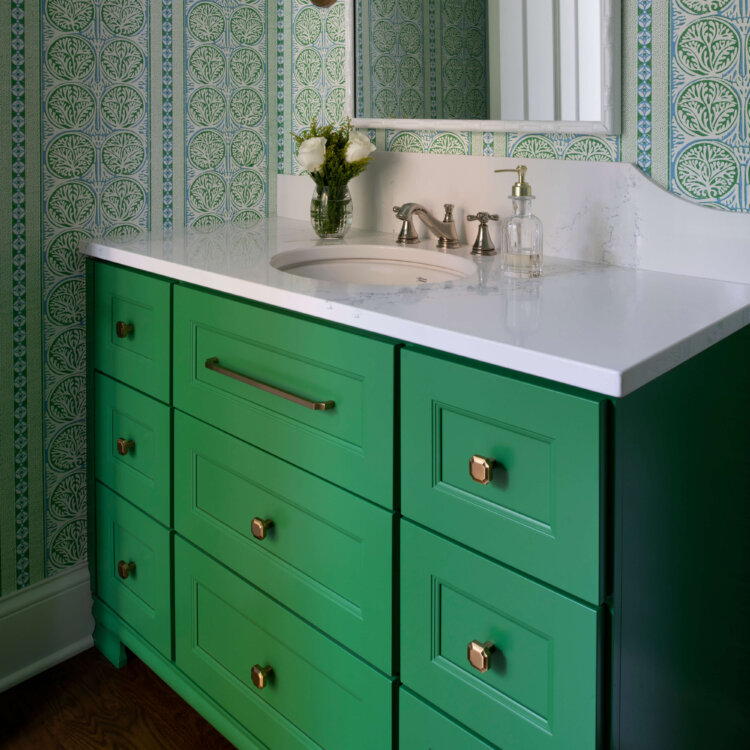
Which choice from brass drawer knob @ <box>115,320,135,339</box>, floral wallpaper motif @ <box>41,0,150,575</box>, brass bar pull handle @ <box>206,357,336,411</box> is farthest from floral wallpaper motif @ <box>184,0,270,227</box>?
brass bar pull handle @ <box>206,357,336,411</box>

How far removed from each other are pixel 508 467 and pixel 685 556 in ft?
1.01

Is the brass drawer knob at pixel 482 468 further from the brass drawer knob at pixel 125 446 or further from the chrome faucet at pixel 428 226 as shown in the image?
the brass drawer knob at pixel 125 446

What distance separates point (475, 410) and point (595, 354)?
0.17 metres

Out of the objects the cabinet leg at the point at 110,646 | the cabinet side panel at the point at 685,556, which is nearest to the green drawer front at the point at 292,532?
the cabinet side panel at the point at 685,556

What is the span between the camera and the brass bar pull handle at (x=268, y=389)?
1225mm

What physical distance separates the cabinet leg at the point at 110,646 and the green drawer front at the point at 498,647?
0.95 metres

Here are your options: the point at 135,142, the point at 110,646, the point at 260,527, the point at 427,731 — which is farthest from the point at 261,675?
the point at 135,142

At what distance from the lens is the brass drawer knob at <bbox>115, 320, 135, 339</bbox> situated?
167 cm

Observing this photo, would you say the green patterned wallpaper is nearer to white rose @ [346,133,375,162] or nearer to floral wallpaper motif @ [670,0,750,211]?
floral wallpaper motif @ [670,0,750,211]

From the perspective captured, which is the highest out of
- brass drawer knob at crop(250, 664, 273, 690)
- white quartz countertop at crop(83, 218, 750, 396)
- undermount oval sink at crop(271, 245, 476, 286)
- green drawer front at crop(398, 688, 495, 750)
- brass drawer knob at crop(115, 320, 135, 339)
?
undermount oval sink at crop(271, 245, 476, 286)

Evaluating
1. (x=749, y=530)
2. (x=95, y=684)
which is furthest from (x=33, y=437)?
(x=749, y=530)

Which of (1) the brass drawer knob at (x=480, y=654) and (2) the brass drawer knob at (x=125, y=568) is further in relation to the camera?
(2) the brass drawer knob at (x=125, y=568)

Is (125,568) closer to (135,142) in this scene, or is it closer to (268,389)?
(268,389)

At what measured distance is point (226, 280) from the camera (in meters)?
1.38
